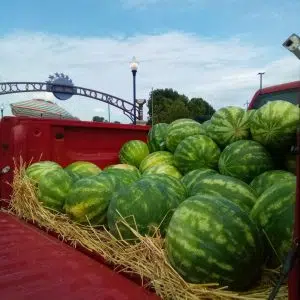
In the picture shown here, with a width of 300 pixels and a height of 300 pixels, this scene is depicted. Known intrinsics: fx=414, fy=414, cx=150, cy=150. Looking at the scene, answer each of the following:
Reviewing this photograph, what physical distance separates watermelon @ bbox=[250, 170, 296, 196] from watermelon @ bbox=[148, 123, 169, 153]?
1.58 meters

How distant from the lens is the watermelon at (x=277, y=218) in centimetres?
176

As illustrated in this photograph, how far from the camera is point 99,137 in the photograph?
165 inches

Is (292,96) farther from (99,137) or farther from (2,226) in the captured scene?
(2,226)

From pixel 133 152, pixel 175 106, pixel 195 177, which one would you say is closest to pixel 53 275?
pixel 195 177

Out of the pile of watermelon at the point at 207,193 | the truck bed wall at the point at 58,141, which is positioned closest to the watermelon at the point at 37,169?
the pile of watermelon at the point at 207,193

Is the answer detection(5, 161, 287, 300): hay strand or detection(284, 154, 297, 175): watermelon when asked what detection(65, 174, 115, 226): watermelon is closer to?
detection(5, 161, 287, 300): hay strand

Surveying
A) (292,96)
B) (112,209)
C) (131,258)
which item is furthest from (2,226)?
(292,96)

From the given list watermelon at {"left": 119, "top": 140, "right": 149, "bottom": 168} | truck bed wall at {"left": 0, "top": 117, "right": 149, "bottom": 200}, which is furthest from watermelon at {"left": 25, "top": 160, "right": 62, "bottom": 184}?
watermelon at {"left": 119, "top": 140, "right": 149, "bottom": 168}

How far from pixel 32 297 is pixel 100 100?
41.5 m

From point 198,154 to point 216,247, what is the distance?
5.22 feet

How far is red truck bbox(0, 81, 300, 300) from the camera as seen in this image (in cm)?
164

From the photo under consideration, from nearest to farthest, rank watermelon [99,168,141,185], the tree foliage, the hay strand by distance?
the hay strand → watermelon [99,168,141,185] → the tree foliage

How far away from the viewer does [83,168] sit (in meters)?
3.66

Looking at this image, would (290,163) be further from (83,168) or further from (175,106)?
(175,106)
